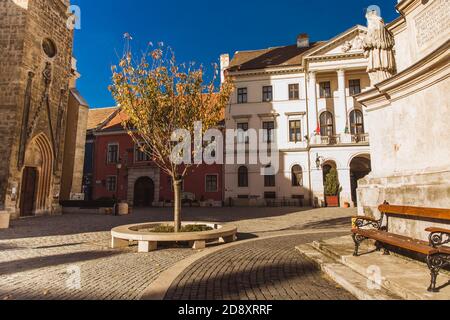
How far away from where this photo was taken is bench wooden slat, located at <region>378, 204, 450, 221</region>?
3999mm

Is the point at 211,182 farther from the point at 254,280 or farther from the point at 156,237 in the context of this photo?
the point at 254,280

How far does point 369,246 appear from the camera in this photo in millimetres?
5957

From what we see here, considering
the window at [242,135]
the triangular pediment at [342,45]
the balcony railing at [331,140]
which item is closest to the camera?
the balcony railing at [331,140]

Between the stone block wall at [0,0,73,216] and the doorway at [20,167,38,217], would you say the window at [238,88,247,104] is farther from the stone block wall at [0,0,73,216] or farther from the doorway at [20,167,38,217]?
the doorway at [20,167,38,217]

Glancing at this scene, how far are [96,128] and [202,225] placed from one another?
27.7m

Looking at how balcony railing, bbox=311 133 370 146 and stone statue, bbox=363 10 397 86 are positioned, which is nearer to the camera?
A: stone statue, bbox=363 10 397 86

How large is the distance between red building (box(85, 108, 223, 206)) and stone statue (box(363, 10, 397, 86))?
22.7 meters

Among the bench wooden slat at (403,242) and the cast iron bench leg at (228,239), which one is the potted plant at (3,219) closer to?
the cast iron bench leg at (228,239)

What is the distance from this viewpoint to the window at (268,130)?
28766 millimetres

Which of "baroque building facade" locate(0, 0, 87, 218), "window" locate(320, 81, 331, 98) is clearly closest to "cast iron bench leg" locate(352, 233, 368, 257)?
"baroque building facade" locate(0, 0, 87, 218)

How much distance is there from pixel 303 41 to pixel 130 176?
83.5ft

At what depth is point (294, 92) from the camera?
29.1 m

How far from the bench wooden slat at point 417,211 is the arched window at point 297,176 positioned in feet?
72.2

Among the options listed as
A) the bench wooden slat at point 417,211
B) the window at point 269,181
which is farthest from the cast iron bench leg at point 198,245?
the window at point 269,181
